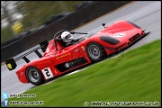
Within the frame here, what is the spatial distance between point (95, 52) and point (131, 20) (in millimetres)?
6823

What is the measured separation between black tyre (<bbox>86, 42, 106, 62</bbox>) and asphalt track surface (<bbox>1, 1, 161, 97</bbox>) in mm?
869

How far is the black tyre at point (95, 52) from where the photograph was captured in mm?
10133

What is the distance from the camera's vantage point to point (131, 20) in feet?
55.0

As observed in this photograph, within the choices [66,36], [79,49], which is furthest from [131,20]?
[79,49]

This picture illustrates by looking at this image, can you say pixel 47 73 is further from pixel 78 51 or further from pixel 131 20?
pixel 131 20

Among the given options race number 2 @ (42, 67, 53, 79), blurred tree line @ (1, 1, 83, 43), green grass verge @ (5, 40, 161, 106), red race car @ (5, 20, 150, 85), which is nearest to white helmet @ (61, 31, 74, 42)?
red race car @ (5, 20, 150, 85)

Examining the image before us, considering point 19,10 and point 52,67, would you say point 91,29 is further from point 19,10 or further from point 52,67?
point 19,10

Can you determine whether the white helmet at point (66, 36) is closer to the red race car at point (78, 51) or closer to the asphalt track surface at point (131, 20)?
the red race car at point (78, 51)

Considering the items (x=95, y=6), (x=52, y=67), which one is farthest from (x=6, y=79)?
(x=95, y=6)

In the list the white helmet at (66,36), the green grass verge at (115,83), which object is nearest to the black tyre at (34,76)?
the white helmet at (66,36)

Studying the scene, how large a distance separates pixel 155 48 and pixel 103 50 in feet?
5.20

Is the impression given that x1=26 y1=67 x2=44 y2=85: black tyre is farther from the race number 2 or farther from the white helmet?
the white helmet

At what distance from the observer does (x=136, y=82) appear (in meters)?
6.82

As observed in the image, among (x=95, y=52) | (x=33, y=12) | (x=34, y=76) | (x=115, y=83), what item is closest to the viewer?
(x=115, y=83)
